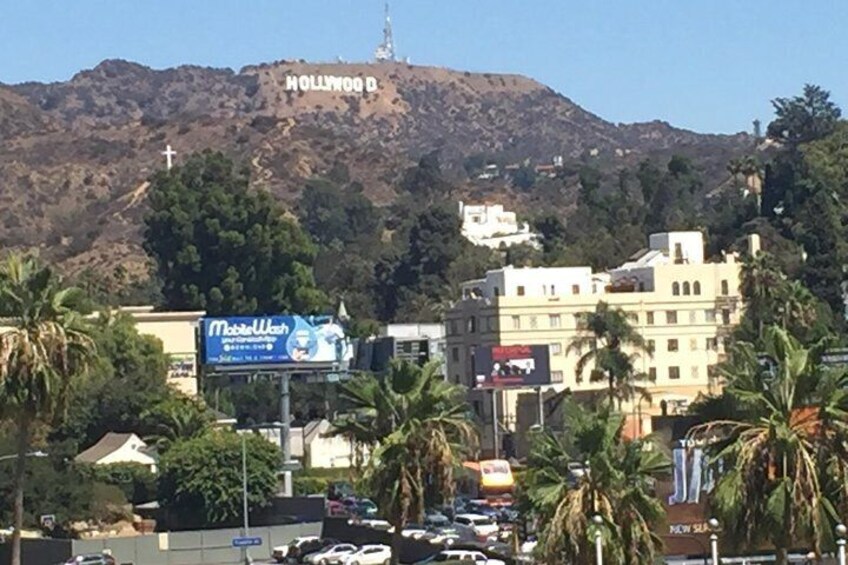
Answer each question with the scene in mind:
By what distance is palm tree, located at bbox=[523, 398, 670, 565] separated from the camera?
50.5 metres

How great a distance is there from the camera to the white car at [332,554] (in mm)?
88000

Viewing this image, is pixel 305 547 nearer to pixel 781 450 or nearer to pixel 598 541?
pixel 598 541

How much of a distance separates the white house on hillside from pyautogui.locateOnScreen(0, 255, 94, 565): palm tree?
5833 centimetres

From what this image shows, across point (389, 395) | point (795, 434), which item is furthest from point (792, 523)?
point (389, 395)

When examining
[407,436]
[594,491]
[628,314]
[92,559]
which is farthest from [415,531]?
[628,314]

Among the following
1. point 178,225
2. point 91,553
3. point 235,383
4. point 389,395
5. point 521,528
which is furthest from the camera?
point 178,225

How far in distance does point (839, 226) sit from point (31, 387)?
11329 centimetres

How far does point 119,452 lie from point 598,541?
74017 millimetres

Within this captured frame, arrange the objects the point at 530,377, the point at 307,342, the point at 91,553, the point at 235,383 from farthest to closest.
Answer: the point at 235,383
the point at 530,377
the point at 307,342
the point at 91,553

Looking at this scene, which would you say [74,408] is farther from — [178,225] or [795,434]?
[795,434]

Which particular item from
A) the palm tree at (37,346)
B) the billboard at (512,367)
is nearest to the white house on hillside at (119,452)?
the billboard at (512,367)

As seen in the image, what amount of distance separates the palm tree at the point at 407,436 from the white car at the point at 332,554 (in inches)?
996

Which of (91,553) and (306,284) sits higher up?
(306,284)

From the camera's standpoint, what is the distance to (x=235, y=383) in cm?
15725
